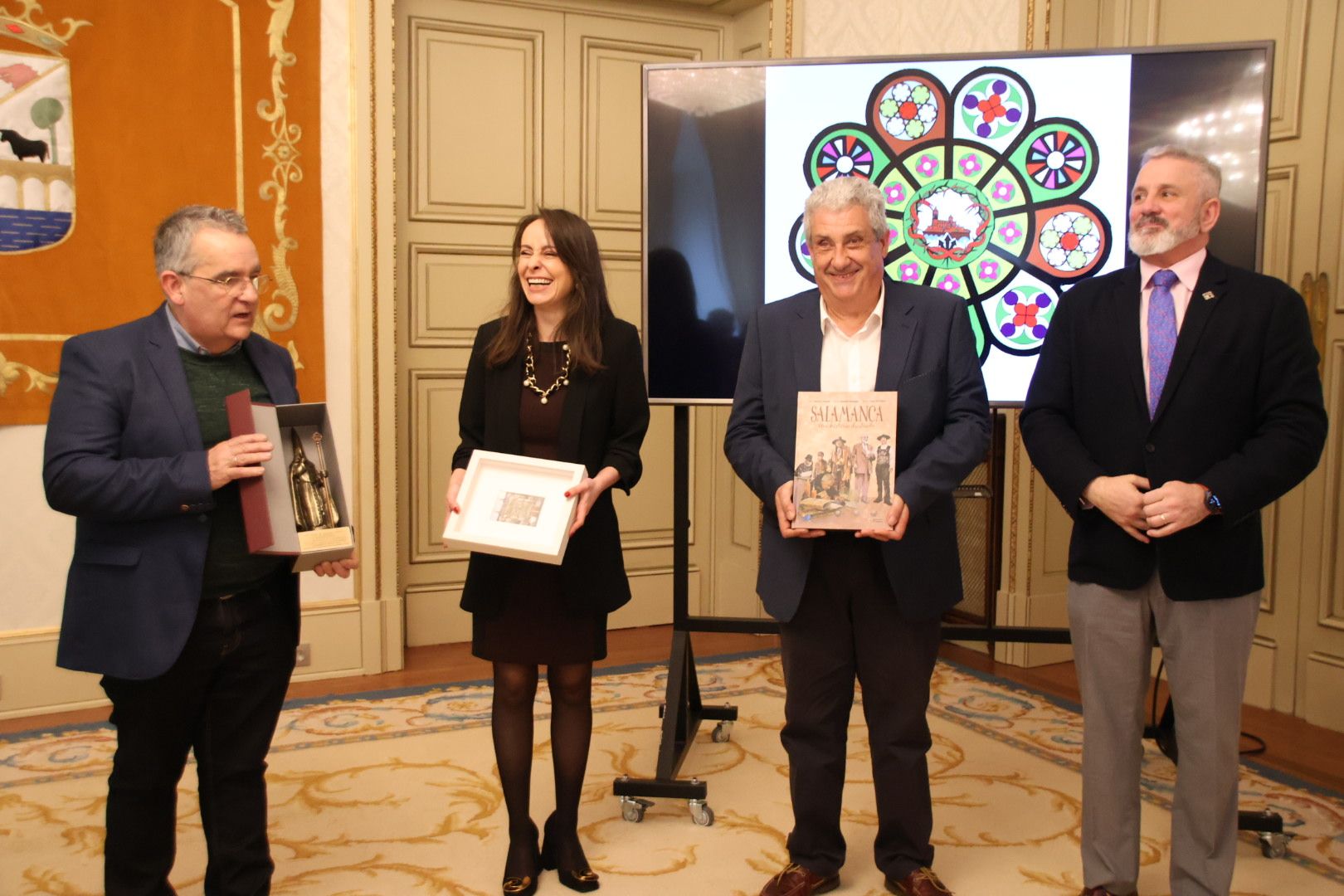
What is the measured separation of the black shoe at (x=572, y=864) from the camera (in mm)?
2566

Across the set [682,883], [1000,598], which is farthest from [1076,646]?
[1000,598]

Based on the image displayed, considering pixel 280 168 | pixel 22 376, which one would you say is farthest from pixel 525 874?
pixel 280 168

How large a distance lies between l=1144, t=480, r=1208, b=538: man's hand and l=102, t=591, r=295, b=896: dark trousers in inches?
68.4

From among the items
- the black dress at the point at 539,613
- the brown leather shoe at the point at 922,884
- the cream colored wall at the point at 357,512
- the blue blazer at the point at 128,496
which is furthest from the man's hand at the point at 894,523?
the cream colored wall at the point at 357,512

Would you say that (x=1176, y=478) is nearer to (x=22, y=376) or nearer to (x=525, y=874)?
(x=525, y=874)

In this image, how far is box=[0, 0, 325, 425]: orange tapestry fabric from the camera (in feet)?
12.3

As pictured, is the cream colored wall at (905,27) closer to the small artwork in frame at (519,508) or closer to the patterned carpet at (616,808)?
the patterned carpet at (616,808)

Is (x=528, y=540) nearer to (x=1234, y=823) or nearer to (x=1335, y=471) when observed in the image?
(x=1234, y=823)

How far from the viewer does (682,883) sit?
2639mm

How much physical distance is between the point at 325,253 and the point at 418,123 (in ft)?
2.64

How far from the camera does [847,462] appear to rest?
2.32 meters

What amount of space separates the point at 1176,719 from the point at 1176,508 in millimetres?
479

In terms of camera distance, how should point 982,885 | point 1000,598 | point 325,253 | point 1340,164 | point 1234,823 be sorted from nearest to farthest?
1. point 1234,823
2. point 982,885
3. point 1340,164
4. point 325,253
5. point 1000,598

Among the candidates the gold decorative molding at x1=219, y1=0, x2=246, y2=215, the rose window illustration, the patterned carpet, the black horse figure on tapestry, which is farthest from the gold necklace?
the black horse figure on tapestry
